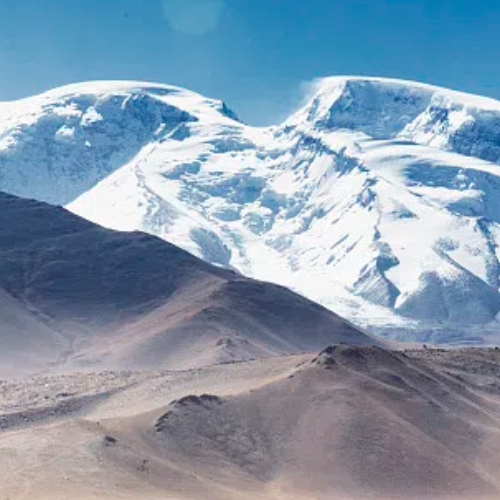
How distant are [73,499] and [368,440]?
37.4 m

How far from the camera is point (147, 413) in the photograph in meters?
131

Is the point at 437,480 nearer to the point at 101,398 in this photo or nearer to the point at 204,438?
the point at 204,438

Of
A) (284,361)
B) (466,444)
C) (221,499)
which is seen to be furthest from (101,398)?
(221,499)

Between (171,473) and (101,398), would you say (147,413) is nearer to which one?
(171,473)

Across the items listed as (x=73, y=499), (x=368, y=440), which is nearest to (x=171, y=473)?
(x=73, y=499)

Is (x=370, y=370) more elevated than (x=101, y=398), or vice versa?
(x=370, y=370)

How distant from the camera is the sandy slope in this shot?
111562 millimetres

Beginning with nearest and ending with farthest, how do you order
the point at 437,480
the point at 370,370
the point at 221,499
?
1. the point at 221,499
2. the point at 437,480
3. the point at 370,370

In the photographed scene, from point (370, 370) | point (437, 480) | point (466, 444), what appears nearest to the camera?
point (437, 480)

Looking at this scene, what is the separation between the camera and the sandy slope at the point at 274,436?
112m

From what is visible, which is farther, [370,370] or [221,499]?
[370,370]

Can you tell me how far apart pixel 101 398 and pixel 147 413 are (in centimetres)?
2996

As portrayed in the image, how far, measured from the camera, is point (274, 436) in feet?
429

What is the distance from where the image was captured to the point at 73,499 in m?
101
